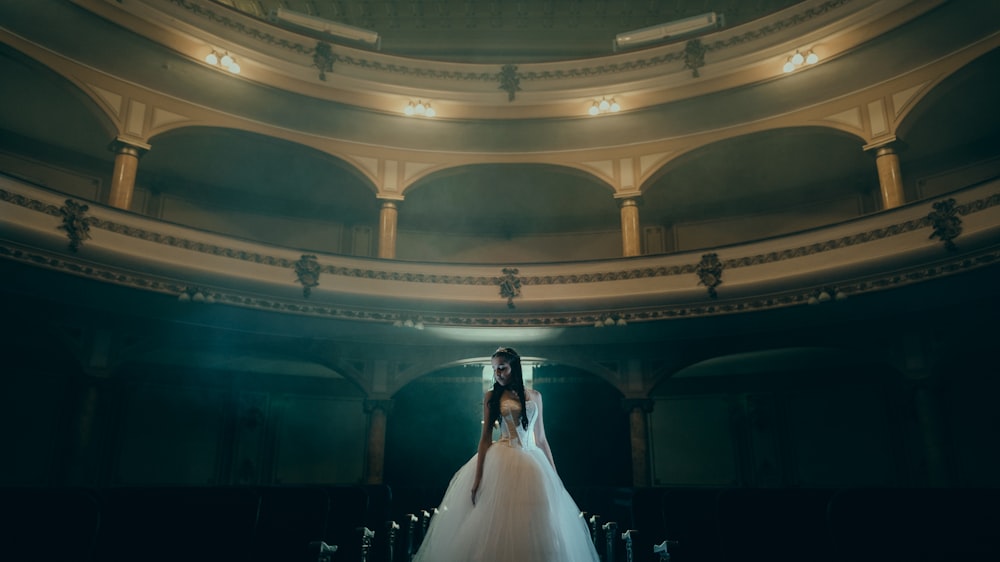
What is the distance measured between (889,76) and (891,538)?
11489 mm

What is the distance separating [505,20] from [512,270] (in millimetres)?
7689

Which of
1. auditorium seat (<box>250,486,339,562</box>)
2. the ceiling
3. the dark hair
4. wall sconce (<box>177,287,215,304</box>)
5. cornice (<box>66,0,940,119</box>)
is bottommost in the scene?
auditorium seat (<box>250,486,339,562</box>)

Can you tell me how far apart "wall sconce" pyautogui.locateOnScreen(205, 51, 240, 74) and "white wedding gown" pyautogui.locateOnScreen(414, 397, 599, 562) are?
35.7 ft

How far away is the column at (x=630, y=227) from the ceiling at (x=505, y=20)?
4.95 metres

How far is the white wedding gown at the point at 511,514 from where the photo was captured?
394cm

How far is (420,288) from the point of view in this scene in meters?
12.8

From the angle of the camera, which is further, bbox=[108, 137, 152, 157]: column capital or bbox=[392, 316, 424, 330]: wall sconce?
bbox=[392, 316, 424, 330]: wall sconce

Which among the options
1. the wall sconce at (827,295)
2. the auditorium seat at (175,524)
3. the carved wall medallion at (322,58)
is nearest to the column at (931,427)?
the wall sconce at (827,295)

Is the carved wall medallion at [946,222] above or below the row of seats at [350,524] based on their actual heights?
above

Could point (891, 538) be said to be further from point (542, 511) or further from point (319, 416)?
point (319, 416)

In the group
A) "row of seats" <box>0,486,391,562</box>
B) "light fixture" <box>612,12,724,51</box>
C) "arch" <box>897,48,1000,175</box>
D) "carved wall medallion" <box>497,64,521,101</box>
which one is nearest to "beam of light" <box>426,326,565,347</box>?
"carved wall medallion" <box>497,64,521,101</box>

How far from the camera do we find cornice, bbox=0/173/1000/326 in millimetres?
9602

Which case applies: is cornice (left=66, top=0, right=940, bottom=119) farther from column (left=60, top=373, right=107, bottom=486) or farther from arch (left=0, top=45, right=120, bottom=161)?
column (left=60, top=373, right=107, bottom=486)

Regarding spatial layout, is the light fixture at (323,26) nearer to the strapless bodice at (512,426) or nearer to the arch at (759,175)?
the arch at (759,175)
